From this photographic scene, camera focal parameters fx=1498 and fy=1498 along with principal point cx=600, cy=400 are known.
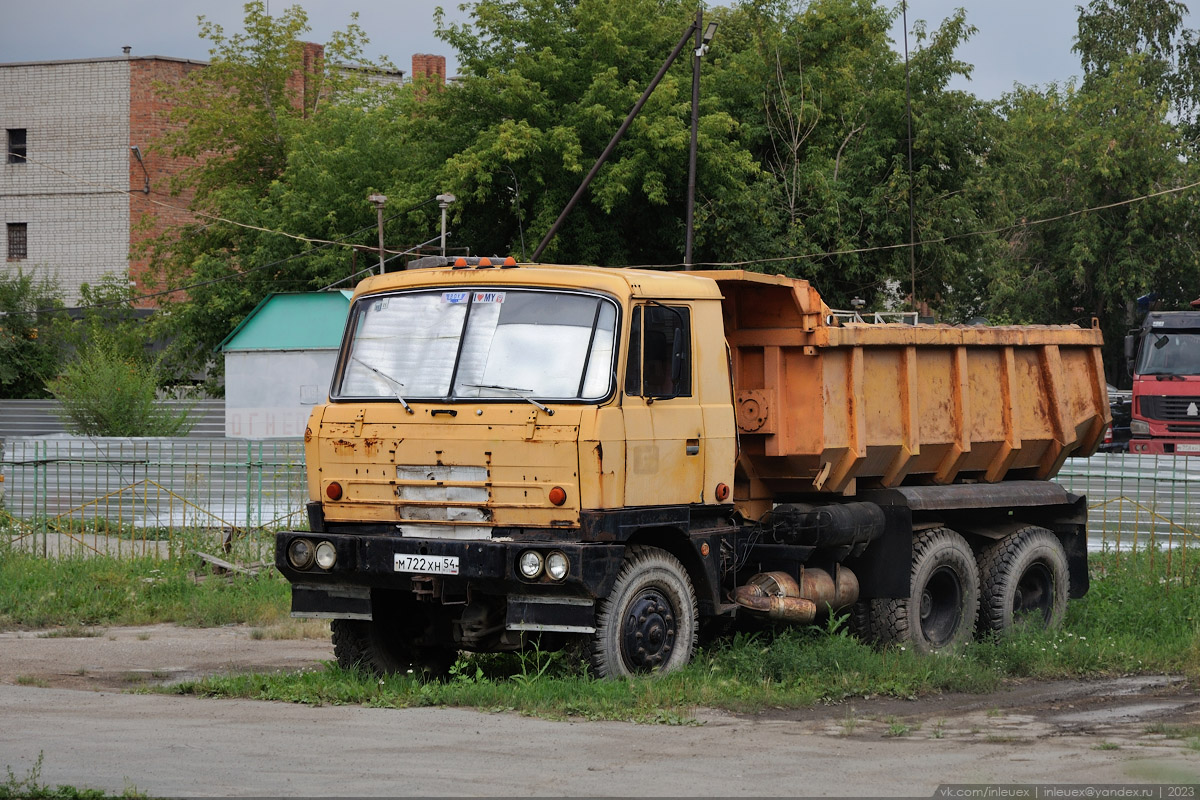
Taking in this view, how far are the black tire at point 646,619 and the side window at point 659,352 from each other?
1050mm

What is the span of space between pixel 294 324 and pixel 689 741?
24166 millimetres

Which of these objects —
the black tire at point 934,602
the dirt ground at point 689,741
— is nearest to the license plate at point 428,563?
the dirt ground at point 689,741

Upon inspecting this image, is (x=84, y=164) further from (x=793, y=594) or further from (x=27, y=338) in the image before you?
(x=793, y=594)

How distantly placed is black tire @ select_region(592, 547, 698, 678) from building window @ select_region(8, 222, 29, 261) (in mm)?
53615

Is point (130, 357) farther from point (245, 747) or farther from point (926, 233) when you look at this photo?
point (245, 747)

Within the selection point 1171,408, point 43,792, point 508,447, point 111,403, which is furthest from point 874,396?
point 111,403

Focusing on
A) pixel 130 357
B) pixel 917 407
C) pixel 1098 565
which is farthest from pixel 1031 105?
pixel 917 407

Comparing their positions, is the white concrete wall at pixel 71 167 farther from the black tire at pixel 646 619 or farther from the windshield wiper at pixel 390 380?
the black tire at pixel 646 619

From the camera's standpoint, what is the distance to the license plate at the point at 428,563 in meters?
9.18

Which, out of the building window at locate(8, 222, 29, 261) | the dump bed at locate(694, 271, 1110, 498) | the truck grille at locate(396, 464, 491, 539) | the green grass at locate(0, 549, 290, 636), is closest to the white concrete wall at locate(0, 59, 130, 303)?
the building window at locate(8, 222, 29, 261)

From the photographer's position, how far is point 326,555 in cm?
966

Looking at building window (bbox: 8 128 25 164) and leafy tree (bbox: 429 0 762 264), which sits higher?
building window (bbox: 8 128 25 164)

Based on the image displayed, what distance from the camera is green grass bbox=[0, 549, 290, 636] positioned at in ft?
45.1

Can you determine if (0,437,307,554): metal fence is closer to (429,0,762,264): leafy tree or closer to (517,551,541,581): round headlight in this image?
(517,551,541,581): round headlight
